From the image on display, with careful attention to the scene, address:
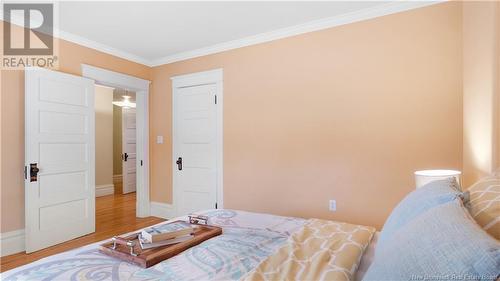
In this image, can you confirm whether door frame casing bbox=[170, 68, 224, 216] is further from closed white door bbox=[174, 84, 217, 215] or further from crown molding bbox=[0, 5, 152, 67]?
crown molding bbox=[0, 5, 152, 67]

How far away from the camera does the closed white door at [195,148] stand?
12.6 feet

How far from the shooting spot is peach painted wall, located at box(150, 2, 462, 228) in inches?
99.6

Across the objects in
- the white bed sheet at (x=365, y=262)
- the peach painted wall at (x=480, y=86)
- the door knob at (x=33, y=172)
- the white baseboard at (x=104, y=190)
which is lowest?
the white baseboard at (x=104, y=190)

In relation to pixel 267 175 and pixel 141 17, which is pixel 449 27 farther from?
pixel 141 17

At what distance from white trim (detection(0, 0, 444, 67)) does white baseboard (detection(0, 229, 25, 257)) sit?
2221 mm

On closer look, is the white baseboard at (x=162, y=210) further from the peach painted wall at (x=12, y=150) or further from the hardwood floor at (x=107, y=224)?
the peach painted wall at (x=12, y=150)

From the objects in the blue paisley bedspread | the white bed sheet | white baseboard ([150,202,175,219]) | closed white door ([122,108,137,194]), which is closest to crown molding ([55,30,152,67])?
white baseboard ([150,202,175,219])

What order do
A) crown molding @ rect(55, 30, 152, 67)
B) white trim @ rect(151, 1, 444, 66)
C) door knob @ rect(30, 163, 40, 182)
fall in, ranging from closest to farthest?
1. white trim @ rect(151, 1, 444, 66)
2. door knob @ rect(30, 163, 40, 182)
3. crown molding @ rect(55, 30, 152, 67)

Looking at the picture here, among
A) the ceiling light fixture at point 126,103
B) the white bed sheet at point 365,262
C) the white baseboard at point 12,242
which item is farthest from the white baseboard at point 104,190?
the white bed sheet at point 365,262

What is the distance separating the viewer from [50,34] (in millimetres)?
3201

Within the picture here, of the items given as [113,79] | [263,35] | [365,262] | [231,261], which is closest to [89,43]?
[113,79]

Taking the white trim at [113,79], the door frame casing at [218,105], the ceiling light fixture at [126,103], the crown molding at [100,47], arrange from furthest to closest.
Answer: the ceiling light fixture at [126,103]
the door frame casing at [218,105]
the white trim at [113,79]
the crown molding at [100,47]

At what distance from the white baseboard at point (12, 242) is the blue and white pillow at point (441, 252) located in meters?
3.50

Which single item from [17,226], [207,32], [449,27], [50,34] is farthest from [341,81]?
[17,226]
